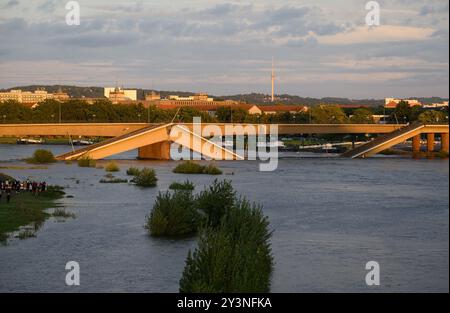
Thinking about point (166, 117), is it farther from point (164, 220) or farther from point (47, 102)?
point (164, 220)

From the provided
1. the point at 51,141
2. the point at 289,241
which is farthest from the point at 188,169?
the point at 51,141

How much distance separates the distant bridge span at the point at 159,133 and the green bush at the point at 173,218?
1481 inches

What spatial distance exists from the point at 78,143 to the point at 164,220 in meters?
75.9

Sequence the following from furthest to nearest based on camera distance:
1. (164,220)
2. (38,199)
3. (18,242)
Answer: (38,199), (164,220), (18,242)

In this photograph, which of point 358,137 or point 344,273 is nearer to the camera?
point 344,273

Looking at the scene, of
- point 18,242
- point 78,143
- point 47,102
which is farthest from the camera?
point 47,102

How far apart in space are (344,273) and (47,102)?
343 feet

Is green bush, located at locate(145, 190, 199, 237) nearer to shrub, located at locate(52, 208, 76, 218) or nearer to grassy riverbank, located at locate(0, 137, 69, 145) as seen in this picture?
shrub, located at locate(52, 208, 76, 218)

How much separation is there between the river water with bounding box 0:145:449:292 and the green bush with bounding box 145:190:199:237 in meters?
0.61

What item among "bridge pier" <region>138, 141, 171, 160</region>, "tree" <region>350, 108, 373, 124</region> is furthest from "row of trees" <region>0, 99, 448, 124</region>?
"bridge pier" <region>138, 141, 171, 160</region>

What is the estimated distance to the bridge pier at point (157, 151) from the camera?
74125 mm

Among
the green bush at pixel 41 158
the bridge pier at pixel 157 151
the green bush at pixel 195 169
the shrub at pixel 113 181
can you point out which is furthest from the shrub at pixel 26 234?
the bridge pier at pixel 157 151

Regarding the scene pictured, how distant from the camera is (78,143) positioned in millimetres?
105250
